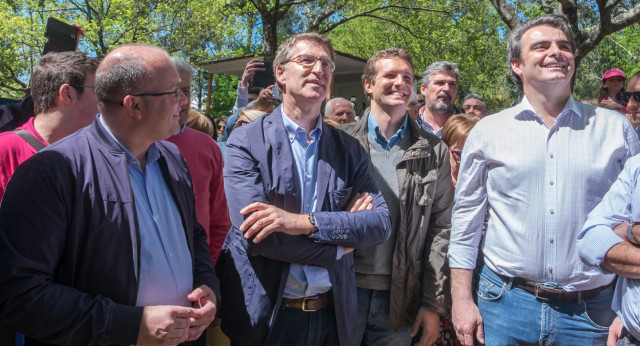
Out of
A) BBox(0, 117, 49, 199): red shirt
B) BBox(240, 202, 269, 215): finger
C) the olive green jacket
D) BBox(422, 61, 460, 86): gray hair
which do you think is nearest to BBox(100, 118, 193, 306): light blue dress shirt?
BBox(240, 202, 269, 215): finger

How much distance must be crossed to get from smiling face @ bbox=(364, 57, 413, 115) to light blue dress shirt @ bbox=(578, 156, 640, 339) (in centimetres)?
131

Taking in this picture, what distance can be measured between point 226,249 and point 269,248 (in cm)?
39

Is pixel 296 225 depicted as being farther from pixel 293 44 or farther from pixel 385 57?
pixel 385 57

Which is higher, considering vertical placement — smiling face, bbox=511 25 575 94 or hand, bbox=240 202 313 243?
smiling face, bbox=511 25 575 94

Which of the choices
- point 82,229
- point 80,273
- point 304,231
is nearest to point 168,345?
point 80,273

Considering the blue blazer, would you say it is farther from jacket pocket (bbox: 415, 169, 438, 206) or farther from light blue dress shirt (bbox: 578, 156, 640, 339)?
light blue dress shirt (bbox: 578, 156, 640, 339)

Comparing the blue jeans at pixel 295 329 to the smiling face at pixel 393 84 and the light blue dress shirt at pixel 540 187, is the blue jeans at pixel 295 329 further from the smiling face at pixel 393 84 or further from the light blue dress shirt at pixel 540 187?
the smiling face at pixel 393 84

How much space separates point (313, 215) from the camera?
7.89 feet

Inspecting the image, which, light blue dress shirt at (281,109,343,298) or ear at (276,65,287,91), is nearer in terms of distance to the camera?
light blue dress shirt at (281,109,343,298)

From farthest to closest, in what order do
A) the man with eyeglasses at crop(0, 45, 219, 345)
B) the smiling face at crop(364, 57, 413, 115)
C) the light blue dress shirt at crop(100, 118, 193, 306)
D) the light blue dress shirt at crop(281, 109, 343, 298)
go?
1. the smiling face at crop(364, 57, 413, 115)
2. the light blue dress shirt at crop(281, 109, 343, 298)
3. the light blue dress shirt at crop(100, 118, 193, 306)
4. the man with eyeglasses at crop(0, 45, 219, 345)

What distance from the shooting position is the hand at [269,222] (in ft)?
7.55

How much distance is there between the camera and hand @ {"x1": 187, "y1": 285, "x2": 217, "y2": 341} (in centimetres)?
208

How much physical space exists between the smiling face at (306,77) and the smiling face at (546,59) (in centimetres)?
111

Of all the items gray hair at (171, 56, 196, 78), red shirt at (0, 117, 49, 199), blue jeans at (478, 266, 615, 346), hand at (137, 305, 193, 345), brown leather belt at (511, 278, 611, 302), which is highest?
gray hair at (171, 56, 196, 78)
